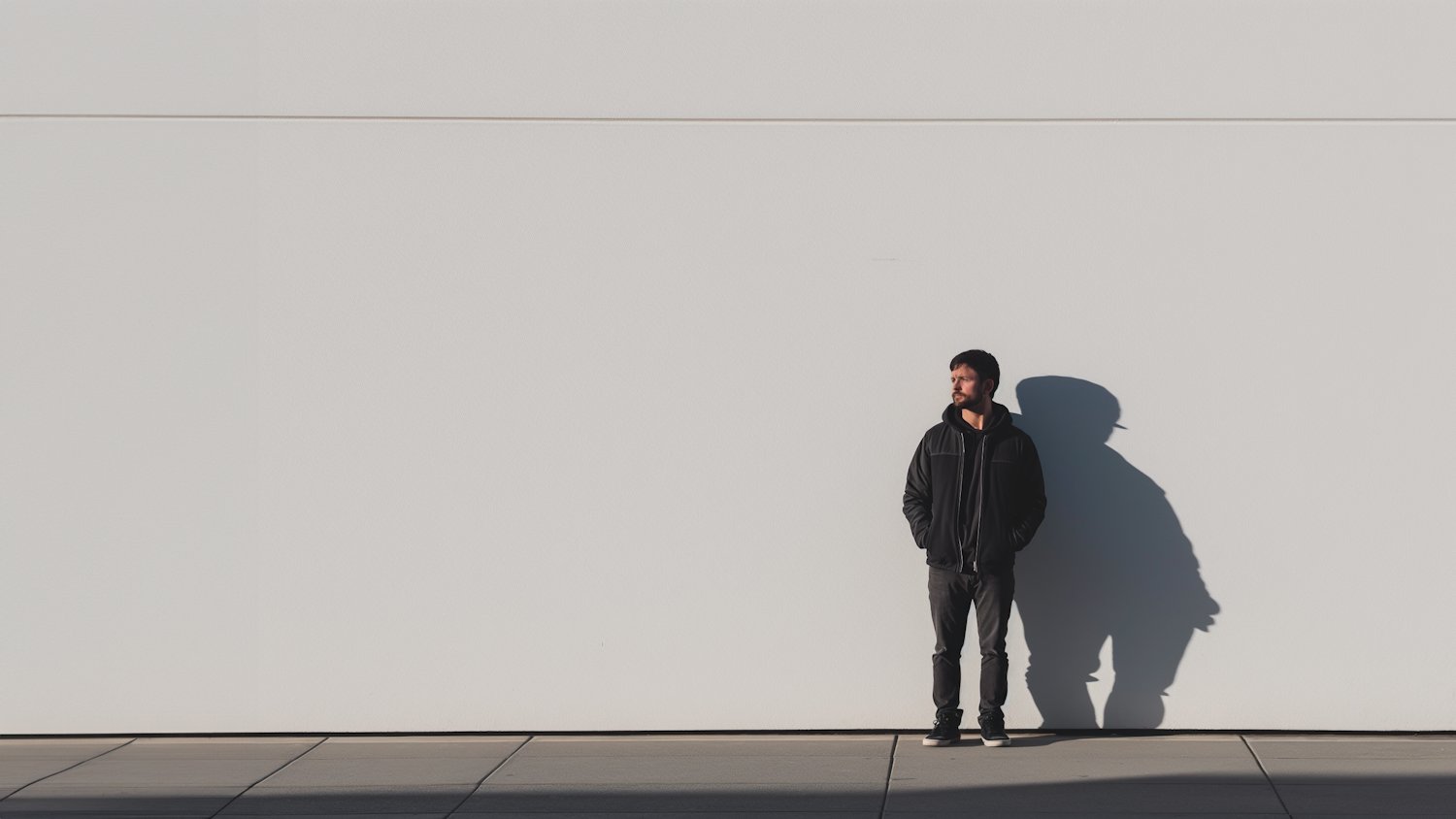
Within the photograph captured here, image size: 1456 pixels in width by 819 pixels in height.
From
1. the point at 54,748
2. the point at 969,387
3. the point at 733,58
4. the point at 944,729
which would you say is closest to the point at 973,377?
the point at 969,387

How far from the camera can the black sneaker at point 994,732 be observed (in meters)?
5.46

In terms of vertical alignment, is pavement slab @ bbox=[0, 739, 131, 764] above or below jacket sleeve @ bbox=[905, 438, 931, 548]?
below

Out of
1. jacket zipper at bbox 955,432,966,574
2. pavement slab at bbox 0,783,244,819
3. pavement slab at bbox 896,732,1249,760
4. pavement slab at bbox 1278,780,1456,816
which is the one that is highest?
jacket zipper at bbox 955,432,966,574

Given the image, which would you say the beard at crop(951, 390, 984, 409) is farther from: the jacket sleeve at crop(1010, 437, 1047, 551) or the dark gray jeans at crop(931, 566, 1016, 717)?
the dark gray jeans at crop(931, 566, 1016, 717)

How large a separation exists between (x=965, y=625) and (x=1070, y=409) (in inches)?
46.0

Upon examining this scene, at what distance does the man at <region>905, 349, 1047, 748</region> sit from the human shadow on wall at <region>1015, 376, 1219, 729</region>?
0.32 metres

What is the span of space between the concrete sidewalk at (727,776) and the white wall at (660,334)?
23 centimetres

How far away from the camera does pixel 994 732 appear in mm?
5465

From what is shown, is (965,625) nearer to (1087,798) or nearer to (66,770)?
(1087,798)

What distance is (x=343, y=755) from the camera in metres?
5.60

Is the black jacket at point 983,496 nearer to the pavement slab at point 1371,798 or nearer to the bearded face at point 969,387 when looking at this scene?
the bearded face at point 969,387

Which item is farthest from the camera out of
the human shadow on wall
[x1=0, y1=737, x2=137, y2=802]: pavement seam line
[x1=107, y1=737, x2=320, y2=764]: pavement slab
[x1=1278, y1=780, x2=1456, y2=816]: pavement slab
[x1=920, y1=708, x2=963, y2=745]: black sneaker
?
the human shadow on wall

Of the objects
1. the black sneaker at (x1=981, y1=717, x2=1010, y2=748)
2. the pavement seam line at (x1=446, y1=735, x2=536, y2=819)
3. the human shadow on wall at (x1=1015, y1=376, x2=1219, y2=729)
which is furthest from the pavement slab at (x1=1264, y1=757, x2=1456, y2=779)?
the pavement seam line at (x1=446, y1=735, x2=536, y2=819)

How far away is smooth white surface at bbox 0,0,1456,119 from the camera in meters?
5.67
